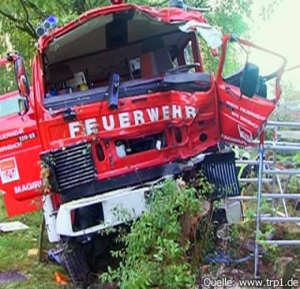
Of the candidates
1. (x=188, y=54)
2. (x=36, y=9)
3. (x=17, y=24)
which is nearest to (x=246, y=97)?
(x=188, y=54)

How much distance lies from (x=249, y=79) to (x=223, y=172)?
95cm

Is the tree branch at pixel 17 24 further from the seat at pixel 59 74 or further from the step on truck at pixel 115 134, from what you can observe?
the step on truck at pixel 115 134

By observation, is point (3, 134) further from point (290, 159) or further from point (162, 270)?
point (290, 159)

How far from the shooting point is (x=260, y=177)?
4.81 metres

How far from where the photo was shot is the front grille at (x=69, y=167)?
15.9ft

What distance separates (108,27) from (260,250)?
8.55 feet

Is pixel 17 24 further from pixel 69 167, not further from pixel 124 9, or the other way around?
pixel 69 167

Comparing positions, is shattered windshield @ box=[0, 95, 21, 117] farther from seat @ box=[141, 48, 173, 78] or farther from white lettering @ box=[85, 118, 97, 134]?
seat @ box=[141, 48, 173, 78]

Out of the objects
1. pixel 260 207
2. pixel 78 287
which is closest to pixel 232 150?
pixel 260 207

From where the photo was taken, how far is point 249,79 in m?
4.59

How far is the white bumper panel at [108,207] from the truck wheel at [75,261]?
0.23 m

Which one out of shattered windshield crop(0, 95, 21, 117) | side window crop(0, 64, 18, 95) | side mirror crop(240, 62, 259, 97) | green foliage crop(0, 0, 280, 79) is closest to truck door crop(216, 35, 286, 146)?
side mirror crop(240, 62, 259, 97)

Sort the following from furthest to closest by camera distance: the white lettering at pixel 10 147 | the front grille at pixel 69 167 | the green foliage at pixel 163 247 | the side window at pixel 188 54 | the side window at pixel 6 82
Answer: the side window at pixel 6 82, the side window at pixel 188 54, the white lettering at pixel 10 147, the front grille at pixel 69 167, the green foliage at pixel 163 247

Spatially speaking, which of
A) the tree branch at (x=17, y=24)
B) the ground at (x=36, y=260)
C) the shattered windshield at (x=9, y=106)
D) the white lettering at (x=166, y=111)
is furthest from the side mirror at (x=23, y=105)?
the tree branch at (x=17, y=24)
